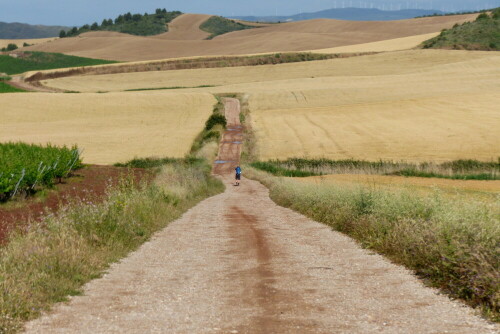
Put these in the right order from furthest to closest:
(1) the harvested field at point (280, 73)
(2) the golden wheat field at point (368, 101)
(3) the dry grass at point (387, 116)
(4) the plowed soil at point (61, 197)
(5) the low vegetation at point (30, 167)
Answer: (1) the harvested field at point (280, 73)
(2) the golden wheat field at point (368, 101)
(3) the dry grass at point (387, 116)
(5) the low vegetation at point (30, 167)
(4) the plowed soil at point (61, 197)

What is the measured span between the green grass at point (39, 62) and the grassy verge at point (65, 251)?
153 meters

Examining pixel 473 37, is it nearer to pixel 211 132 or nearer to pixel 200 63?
pixel 200 63

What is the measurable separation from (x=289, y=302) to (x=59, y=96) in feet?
316

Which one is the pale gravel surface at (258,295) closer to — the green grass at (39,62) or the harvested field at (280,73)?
the harvested field at (280,73)

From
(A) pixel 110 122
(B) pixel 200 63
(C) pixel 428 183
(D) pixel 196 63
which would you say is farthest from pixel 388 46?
(C) pixel 428 183

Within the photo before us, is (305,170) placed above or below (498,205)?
below

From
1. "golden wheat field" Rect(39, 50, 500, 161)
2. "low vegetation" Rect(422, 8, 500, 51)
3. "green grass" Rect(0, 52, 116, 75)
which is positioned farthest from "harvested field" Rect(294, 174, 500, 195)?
"green grass" Rect(0, 52, 116, 75)

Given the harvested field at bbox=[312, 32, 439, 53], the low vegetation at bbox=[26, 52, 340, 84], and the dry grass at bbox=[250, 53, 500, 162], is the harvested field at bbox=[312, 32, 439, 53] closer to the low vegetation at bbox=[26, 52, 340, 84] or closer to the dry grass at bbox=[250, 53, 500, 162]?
the low vegetation at bbox=[26, 52, 340, 84]

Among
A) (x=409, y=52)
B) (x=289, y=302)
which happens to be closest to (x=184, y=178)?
(x=289, y=302)

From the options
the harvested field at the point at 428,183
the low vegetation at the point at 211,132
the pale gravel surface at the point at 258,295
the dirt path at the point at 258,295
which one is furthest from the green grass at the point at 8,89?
the dirt path at the point at 258,295

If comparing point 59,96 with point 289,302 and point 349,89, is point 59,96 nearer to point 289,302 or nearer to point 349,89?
point 349,89

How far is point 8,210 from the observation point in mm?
23938

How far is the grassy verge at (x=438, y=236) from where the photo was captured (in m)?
9.02

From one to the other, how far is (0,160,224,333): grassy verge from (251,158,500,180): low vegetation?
91.2ft
